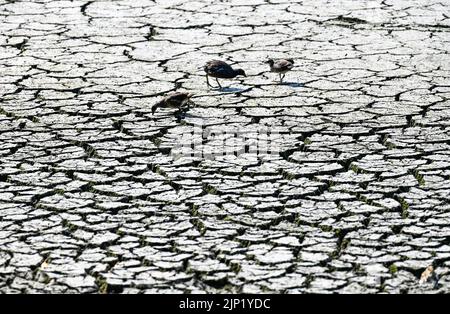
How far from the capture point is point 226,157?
22.9 feet

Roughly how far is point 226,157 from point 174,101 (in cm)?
98

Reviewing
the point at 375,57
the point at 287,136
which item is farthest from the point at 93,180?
the point at 375,57

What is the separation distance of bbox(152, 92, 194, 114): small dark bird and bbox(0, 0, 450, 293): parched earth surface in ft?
0.47

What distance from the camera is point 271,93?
836 cm

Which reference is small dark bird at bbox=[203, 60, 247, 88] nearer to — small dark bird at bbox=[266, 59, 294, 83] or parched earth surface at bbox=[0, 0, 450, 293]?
parched earth surface at bbox=[0, 0, 450, 293]

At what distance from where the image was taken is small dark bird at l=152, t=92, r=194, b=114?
7754 millimetres

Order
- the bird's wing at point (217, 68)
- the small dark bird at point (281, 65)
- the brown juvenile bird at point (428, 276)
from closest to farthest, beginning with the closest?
1. the brown juvenile bird at point (428, 276)
2. the bird's wing at point (217, 68)
3. the small dark bird at point (281, 65)

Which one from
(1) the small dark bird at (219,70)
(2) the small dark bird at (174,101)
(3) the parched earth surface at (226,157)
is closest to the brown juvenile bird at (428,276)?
(3) the parched earth surface at (226,157)

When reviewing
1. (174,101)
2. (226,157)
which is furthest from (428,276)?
(174,101)

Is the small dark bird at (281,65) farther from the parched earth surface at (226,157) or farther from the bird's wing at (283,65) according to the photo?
the parched earth surface at (226,157)

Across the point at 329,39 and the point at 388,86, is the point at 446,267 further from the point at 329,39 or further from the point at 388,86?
the point at 329,39

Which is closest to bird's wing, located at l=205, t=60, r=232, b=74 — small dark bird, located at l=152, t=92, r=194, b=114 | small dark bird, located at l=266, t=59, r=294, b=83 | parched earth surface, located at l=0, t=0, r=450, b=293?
parched earth surface, located at l=0, t=0, r=450, b=293

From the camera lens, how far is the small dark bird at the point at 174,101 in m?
7.75

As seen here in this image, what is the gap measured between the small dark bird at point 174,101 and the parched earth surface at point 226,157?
144mm
